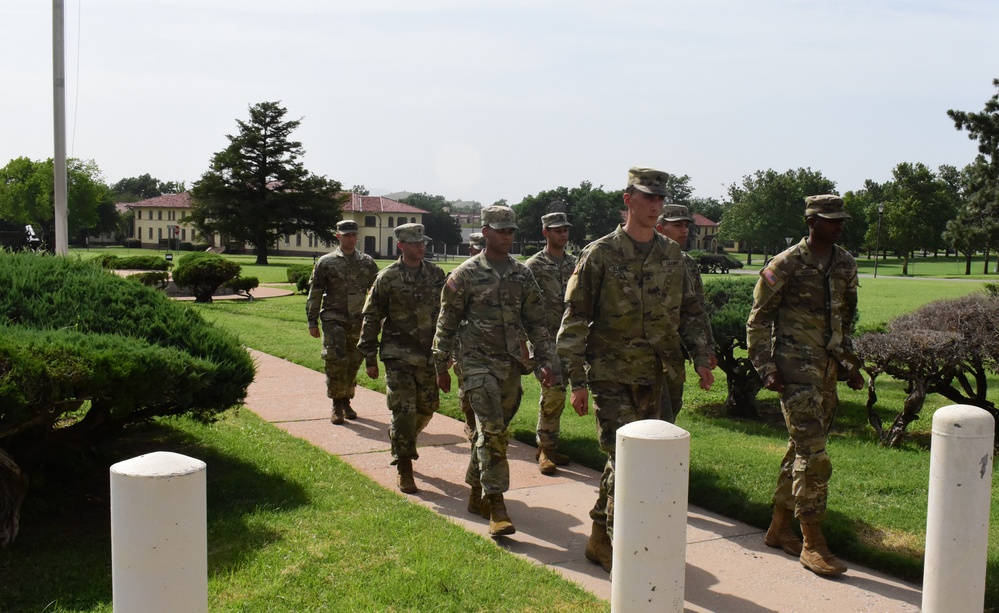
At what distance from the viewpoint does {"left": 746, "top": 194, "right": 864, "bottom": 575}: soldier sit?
17.9 ft

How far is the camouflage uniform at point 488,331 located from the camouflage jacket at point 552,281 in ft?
6.27

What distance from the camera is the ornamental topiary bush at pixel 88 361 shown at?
503 cm

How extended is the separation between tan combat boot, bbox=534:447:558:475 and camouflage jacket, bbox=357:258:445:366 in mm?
1234

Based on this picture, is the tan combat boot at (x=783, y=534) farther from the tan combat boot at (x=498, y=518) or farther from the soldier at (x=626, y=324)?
the tan combat boot at (x=498, y=518)

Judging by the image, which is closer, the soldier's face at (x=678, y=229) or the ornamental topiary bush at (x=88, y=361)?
the ornamental topiary bush at (x=88, y=361)

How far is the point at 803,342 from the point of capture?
18.2 feet

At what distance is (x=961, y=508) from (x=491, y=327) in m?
3.06

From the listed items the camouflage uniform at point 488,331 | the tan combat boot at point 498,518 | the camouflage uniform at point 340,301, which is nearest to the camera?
the tan combat boot at point 498,518

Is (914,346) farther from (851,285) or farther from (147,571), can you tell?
(147,571)

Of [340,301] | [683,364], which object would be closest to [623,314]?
[683,364]

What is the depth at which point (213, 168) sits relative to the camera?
70.0 m

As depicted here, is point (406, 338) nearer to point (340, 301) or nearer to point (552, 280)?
point (552, 280)

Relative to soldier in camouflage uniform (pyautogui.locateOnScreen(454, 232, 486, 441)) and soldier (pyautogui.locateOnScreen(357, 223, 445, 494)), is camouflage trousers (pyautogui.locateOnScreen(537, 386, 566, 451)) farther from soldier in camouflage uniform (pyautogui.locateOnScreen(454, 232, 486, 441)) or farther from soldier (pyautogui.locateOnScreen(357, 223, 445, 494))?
soldier (pyautogui.locateOnScreen(357, 223, 445, 494))

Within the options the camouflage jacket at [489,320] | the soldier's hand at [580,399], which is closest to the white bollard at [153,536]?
the soldier's hand at [580,399]
